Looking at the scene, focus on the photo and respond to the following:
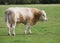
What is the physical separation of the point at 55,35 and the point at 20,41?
2699mm

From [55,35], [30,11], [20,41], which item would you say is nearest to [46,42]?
[20,41]

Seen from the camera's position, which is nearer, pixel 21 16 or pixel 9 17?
pixel 9 17

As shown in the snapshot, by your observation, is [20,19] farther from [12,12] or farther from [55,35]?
[55,35]

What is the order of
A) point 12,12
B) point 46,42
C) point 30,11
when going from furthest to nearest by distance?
point 30,11
point 12,12
point 46,42

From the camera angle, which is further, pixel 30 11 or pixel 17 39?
pixel 30 11

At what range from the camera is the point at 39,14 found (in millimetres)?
16609

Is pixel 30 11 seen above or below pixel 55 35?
above

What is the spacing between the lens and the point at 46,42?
13.4 metres

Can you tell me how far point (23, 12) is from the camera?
52.3ft

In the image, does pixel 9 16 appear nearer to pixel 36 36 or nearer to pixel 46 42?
pixel 36 36

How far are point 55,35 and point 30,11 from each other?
1.95m

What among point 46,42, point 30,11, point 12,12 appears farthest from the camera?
point 30,11

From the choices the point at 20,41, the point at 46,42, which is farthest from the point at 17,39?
the point at 46,42

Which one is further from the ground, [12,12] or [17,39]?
[12,12]
